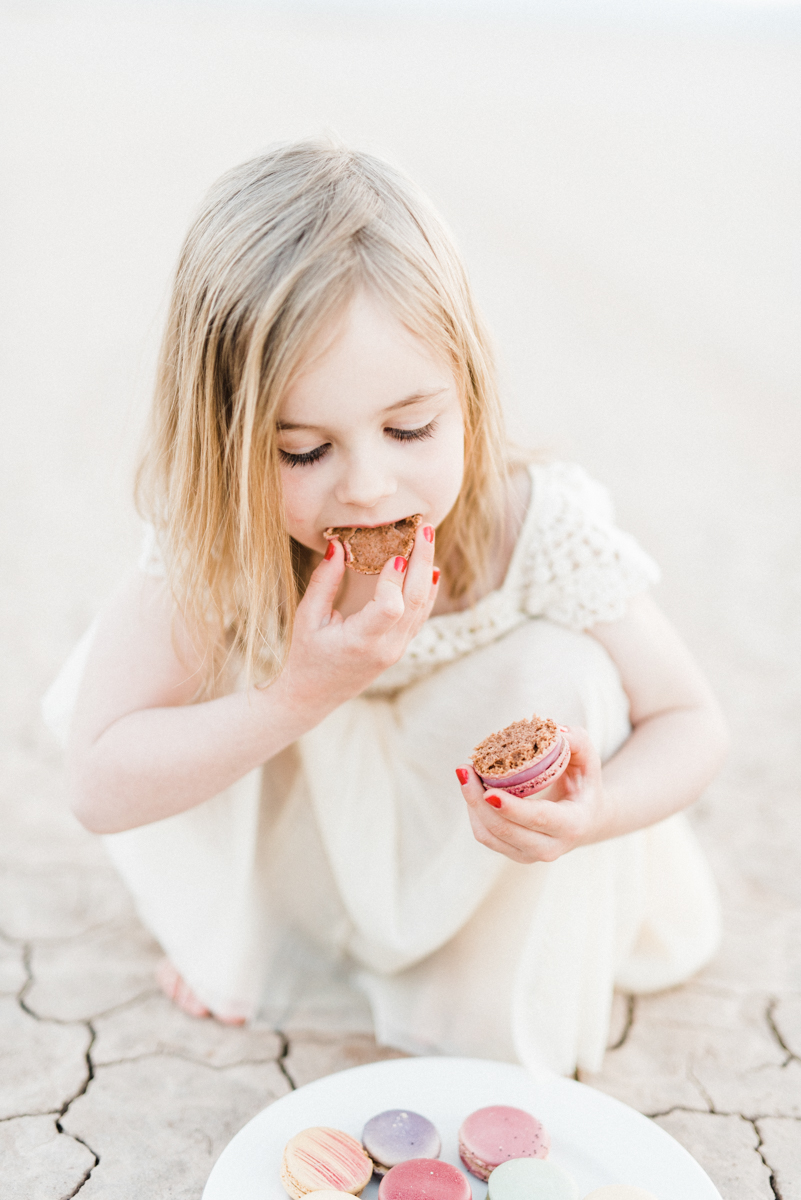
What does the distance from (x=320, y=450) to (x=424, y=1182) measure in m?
0.86

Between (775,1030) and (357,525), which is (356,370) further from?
(775,1030)

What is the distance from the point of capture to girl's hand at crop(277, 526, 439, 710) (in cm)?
125

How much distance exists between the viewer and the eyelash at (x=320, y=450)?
1206mm

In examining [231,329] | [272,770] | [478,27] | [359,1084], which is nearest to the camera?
[231,329]

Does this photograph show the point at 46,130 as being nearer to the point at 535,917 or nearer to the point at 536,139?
the point at 536,139

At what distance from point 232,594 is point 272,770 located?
Result: 0.34 m

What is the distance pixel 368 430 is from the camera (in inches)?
46.1

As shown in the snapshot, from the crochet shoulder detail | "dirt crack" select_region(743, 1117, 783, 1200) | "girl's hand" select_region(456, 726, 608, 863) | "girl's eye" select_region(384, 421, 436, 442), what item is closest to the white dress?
the crochet shoulder detail

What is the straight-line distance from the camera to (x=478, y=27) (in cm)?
1394

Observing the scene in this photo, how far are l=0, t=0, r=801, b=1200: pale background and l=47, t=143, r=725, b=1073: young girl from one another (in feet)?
0.47

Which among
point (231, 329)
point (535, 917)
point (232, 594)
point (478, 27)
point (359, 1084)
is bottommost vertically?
point (359, 1084)

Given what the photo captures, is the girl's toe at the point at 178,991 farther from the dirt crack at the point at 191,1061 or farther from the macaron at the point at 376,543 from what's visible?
the macaron at the point at 376,543

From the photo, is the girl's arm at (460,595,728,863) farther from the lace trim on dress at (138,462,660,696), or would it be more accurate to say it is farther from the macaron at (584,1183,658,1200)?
the macaron at (584,1183,658,1200)

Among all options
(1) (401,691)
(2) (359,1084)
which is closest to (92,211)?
(1) (401,691)
